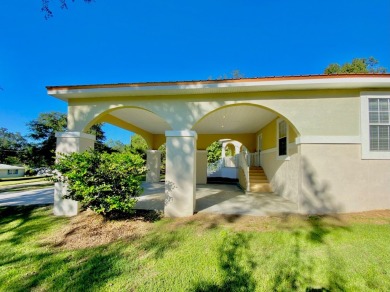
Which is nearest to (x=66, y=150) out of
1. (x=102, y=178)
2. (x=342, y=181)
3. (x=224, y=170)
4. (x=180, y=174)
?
(x=102, y=178)

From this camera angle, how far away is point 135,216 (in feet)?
18.0

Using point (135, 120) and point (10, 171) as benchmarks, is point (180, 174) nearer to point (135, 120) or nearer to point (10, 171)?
point (135, 120)

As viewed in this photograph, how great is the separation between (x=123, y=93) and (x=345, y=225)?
22.6 ft

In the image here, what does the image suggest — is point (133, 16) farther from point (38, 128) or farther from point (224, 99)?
point (38, 128)

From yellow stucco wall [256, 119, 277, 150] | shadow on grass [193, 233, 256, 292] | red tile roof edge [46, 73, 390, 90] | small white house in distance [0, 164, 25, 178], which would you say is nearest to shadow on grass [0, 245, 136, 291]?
shadow on grass [193, 233, 256, 292]

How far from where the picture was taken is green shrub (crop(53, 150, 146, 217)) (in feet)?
15.4

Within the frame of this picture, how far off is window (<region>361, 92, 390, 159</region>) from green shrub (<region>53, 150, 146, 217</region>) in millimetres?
6277

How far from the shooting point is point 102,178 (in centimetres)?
491

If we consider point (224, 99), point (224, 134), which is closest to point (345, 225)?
point (224, 99)

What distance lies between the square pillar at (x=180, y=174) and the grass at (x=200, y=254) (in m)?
0.42

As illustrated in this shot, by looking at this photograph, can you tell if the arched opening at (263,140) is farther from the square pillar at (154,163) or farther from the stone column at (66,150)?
the square pillar at (154,163)

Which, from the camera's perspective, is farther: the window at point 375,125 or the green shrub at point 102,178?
the window at point 375,125

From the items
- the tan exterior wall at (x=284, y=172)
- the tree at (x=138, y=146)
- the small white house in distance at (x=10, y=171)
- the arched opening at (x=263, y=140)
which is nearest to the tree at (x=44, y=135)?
the tree at (x=138, y=146)

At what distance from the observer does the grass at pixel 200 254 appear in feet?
9.35
